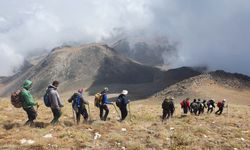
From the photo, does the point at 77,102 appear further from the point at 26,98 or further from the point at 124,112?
the point at 26,98

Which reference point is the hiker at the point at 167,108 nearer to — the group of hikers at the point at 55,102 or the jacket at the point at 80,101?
the group of hikers at the point at 55,102

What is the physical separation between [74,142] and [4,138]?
3000mm

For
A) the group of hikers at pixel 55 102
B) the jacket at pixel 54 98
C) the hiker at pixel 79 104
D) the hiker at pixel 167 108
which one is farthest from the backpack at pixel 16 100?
the hiker at pixel 167 108

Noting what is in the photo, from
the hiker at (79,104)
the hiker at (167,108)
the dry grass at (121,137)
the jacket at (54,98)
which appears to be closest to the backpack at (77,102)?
the hiker at (79,104)

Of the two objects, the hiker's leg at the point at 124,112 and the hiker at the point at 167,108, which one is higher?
the hiker at the point at 167,108

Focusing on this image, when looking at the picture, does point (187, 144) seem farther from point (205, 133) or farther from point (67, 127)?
point (67, 127)

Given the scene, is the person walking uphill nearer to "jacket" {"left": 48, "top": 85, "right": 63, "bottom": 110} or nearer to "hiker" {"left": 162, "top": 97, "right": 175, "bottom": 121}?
"hiker" {"left": 162, "top": 97, "right": 175, "bottom": 121}

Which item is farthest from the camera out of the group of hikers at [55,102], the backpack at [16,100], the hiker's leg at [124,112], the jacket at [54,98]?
the hiker's leg at [124,112]

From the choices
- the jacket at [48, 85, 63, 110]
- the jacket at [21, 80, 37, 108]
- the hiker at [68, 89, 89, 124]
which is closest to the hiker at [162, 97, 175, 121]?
the hiker at [68, 89, 89, 124]

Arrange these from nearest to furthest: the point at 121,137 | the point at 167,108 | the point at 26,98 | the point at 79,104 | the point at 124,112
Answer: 1. the point at 121,137
2. the point at 26,98
3. the point at 79,104
4. the point at 124,112
5. the point at 167,108

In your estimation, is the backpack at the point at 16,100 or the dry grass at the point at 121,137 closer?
the dry grass at the point at 121,137

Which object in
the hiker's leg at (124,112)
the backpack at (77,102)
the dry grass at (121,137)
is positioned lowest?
the dry grass at (121,137)

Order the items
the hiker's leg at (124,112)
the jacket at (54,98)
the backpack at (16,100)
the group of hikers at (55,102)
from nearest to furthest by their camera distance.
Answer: the backpack at (16,100) < the group of hikers at (55,102) < the jacket at (54,98) < the hiker's leg at (124,112)

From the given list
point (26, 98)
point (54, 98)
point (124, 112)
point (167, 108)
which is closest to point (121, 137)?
point (54, 98)
